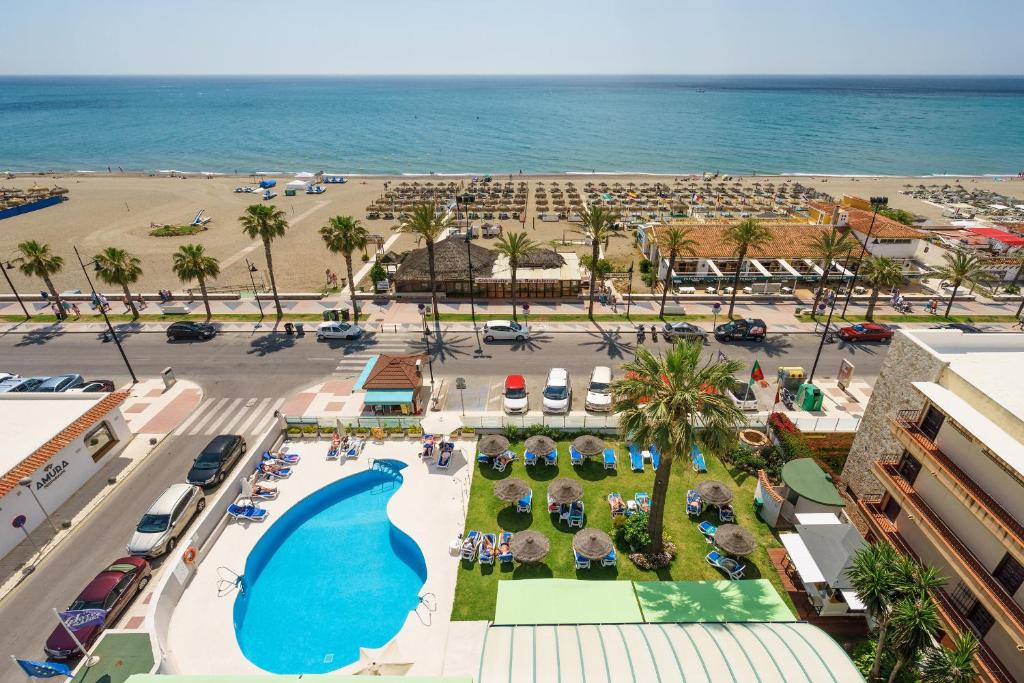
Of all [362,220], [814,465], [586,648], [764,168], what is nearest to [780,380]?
[814,465]

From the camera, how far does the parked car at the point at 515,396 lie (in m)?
34.7

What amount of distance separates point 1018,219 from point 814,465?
9678 cm

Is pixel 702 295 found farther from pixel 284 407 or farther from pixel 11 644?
pixel 11 644

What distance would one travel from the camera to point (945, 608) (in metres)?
18.2

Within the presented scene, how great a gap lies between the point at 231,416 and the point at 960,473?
41319 millimetres

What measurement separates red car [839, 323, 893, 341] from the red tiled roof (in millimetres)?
58306

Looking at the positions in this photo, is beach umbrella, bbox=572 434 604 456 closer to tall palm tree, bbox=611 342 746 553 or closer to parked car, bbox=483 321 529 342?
tall palm tree, bbox=611 342 746 553

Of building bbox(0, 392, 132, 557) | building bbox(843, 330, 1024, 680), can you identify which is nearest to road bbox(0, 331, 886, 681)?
building bbox(0, 392, 132, 557)

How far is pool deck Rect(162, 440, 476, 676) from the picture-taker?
1970 centimetres

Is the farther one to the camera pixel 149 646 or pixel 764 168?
pixel 764 168

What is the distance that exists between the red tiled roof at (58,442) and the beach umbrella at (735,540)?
35.0 meters

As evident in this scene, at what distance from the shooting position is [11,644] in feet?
67.1

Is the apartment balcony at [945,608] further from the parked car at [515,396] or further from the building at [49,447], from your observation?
the building at [49,447]

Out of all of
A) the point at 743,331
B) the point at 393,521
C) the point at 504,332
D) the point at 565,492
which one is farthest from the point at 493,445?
the point at 743,331
